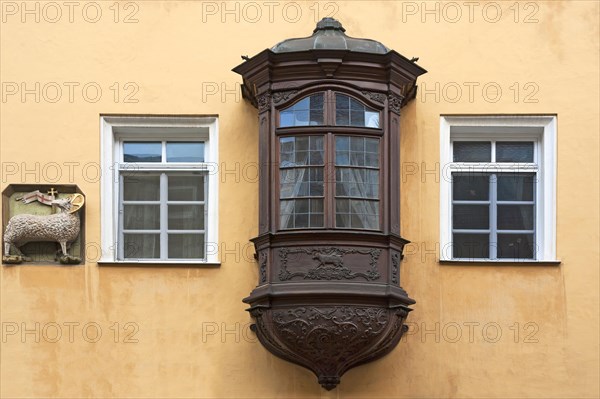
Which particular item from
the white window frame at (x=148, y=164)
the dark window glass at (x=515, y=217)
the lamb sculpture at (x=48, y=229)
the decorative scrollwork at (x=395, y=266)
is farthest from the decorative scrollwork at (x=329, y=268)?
the lamb sculpture at (x=48, y=229)

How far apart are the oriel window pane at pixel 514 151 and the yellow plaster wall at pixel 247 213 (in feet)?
1.31

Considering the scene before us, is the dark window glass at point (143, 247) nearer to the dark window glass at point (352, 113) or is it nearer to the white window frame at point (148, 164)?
the white window frame at point (148, 164)

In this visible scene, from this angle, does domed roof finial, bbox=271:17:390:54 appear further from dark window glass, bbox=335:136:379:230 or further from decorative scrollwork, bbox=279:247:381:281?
decorative scrollwork, bbox=279:247:381:281

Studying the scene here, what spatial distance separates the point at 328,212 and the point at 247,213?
115cm

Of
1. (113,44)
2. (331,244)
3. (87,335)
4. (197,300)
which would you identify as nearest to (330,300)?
(331,244)

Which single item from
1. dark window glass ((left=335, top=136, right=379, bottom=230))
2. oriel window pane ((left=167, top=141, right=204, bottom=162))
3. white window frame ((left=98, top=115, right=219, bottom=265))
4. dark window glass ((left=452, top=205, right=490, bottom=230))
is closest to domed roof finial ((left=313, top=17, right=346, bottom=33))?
dark window glass ((left=335, top=136, right=379, bottom=230))

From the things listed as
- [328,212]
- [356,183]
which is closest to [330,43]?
[356,183]

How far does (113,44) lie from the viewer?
15.5 metres

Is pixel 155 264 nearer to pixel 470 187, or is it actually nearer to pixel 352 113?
pixel 352 113

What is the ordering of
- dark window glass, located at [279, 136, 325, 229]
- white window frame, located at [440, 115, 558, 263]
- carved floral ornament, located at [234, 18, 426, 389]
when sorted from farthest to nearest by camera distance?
white window frame, located at [440, 115, 558, 263] < dark window glass, located at [279, 136, 325, 229] < carved floral ornament, located at [234, 18, 426, 389]

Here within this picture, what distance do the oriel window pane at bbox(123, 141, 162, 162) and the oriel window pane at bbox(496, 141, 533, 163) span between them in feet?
11.0

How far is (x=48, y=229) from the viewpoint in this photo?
49.1 ft

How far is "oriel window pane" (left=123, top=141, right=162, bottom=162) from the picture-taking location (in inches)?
614

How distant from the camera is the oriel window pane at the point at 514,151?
51.1 feet
